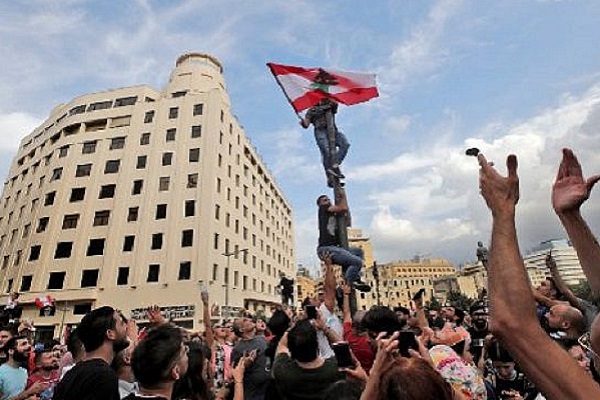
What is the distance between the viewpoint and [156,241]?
31.7 metres

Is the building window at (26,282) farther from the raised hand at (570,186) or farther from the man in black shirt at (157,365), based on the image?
the raised hand at (570,186)

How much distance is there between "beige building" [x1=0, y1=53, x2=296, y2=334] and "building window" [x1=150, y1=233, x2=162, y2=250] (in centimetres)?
8

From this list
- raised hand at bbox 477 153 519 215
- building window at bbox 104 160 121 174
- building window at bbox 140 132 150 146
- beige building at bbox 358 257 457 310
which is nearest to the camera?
raised hand at bbox 477 153 519 215

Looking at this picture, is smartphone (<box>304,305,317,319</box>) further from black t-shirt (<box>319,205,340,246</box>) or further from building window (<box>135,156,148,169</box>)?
building window (<box>135,156,148,169</box>)

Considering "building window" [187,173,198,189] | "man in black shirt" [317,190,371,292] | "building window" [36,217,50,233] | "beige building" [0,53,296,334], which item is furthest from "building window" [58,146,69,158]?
"man in black shirt" [317,190,371,292]

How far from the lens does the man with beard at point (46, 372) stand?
17.2 feet

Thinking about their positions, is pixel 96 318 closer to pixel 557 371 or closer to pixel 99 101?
pixel 557 371

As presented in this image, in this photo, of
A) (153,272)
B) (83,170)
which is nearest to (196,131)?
(83,170)

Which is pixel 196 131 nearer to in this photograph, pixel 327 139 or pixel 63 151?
pixel 63 151

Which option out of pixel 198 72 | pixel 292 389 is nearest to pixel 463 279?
pixel 198 72

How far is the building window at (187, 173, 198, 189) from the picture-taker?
33.2m

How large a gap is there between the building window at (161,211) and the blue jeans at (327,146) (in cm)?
2676

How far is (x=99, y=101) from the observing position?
132 ft

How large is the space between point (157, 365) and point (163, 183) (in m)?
33.1
